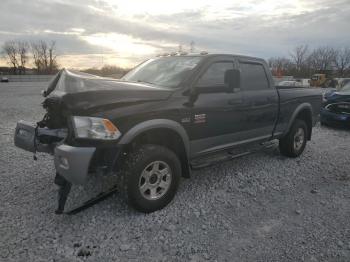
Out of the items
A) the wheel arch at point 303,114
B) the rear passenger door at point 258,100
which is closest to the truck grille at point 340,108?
the wheel arch at point 303,114

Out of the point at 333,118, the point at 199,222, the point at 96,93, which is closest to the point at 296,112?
the point at 199,222

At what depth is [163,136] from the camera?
373cm

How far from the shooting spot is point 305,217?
3.60 meters

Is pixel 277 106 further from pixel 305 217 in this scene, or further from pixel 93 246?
pixel 93 246

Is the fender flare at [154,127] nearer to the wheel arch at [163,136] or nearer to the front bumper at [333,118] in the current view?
the wheel arch at [163,136]

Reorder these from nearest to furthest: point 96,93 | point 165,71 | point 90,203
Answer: point 96,93
point 90,203
point 165,71

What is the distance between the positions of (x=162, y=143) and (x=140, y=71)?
1573mm

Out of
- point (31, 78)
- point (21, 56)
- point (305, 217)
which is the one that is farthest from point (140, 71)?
point (21, 56)

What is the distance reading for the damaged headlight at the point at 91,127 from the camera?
10.0 feet

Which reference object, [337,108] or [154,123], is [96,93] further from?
[337,108]

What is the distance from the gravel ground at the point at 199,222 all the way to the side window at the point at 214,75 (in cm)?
147

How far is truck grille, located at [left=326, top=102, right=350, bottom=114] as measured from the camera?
354 inches

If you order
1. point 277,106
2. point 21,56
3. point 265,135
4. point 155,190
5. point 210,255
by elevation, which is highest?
point 21,56

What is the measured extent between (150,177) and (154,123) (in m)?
0.64
